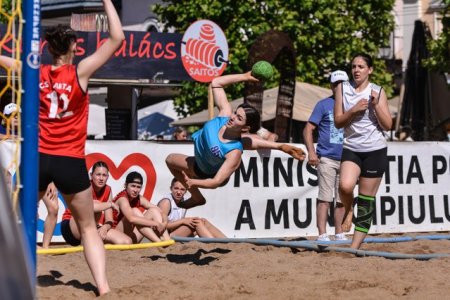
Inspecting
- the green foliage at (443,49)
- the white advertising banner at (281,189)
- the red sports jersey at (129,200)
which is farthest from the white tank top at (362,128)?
the green foliage at (443,49)

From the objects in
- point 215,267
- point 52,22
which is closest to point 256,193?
point 215,267

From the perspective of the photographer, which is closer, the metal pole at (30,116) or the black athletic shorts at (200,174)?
the metal pole at (30,116)

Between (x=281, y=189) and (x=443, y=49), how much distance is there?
15.2 m

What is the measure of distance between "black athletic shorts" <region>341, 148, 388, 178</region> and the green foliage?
16364mm

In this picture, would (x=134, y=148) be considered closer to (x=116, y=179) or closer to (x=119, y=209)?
(x=116, y=179)

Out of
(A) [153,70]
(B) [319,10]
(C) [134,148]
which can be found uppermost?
(B) [319,10]

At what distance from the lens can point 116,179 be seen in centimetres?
1094

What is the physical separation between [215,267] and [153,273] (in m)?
0.60

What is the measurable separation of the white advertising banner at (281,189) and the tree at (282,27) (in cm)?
1534

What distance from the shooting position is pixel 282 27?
92.9 feet

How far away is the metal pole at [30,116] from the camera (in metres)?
4.79

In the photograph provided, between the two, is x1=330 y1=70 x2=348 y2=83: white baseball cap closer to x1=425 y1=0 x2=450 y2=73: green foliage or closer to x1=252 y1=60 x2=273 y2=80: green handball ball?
x1=252 y1=60 x2=273 y2=80: green handball ball

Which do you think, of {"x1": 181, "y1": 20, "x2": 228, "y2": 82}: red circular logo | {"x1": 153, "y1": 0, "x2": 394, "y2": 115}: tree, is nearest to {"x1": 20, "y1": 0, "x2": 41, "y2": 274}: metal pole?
{"x1": 181, "y1": 20, "x2": 228, "y2": 82}: red circular logo

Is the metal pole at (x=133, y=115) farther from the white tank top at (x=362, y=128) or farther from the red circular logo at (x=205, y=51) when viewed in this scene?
the white tank top at (x=362, y=128)
